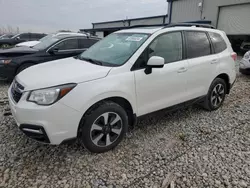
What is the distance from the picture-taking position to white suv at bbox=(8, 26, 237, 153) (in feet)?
7.63

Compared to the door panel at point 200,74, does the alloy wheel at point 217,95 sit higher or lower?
lower

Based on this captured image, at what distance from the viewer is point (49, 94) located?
7.52 ft

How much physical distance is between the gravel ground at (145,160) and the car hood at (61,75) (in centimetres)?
96

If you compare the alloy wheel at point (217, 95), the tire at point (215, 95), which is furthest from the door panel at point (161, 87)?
the alloy wheel at point (217, 95)

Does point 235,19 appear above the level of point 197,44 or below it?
above

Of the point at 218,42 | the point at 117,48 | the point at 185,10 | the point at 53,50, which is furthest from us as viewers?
the point at 185,10

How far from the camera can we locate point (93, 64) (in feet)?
9.51

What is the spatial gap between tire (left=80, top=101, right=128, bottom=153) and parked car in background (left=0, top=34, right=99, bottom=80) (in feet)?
14.1

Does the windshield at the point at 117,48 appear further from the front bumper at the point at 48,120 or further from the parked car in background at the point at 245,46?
the parked car in background at the point at 245,46

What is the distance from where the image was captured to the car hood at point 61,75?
94.2 inches

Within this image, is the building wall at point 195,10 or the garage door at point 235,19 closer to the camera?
the garage door at point 235,19

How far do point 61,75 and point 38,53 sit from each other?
4.09m

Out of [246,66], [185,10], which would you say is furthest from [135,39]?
[185,10]

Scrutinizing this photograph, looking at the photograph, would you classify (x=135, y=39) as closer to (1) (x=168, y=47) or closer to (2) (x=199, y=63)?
(1) (x=168, y=47)
